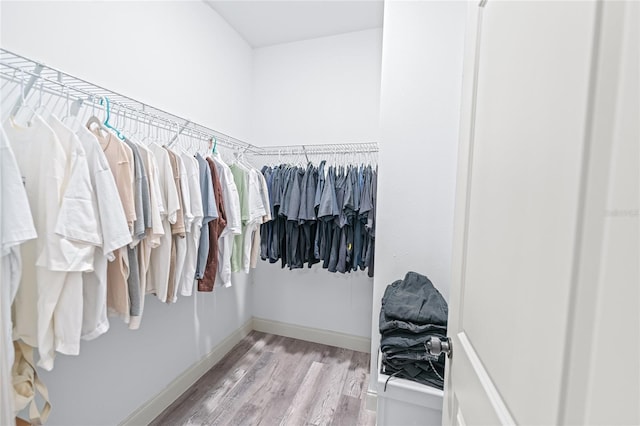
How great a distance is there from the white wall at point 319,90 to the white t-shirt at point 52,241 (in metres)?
1.87

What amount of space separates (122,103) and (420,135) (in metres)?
1.68

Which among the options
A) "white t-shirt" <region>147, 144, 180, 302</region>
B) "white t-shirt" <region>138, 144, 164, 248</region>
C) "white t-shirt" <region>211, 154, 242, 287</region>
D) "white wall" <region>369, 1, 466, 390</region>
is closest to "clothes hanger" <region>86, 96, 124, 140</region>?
"white t-shirt" <region>138, 144, 164, 248</region>

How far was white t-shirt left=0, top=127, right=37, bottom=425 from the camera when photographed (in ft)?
2.39

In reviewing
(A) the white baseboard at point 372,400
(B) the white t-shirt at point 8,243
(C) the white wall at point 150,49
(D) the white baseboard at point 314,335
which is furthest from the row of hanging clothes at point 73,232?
(D) the white baseboard at point 314,335

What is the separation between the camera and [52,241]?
865 mm

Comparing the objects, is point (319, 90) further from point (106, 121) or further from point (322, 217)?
point (106, 121)

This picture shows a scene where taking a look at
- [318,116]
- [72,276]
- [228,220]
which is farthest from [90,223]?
[318,116]

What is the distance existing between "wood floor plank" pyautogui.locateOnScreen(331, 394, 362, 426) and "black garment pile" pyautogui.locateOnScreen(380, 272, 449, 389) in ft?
2.86

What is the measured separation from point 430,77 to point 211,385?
257 cm

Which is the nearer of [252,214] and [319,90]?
[252,214]

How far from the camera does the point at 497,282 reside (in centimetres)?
55

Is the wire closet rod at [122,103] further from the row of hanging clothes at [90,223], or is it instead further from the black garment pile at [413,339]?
the black garment pile at [413,339]

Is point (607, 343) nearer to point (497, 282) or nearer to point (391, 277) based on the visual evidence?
point (497, 282)

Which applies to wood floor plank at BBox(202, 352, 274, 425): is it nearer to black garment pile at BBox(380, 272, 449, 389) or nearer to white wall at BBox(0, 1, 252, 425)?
white wall at BBox(0, 1, 252, 425)
